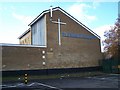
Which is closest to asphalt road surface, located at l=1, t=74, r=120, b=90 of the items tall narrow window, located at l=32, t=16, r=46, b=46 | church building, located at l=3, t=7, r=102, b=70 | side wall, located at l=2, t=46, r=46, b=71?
side wall, located at l=2, t=46, r=46, b=71

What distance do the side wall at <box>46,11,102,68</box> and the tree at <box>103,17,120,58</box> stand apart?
1809 mm

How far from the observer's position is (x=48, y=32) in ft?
122

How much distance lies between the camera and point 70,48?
1550 inches

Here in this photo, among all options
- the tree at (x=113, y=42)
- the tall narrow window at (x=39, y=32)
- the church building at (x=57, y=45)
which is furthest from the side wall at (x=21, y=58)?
the tree at (x=113, y=42)

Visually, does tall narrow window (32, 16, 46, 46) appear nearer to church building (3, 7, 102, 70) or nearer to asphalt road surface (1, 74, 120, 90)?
church building (3, 7, 102, 70)

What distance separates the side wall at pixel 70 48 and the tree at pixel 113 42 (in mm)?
1809

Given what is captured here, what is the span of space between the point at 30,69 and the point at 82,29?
12.9m

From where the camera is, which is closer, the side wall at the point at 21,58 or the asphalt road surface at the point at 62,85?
the asphalt road surface at the point at 62,85

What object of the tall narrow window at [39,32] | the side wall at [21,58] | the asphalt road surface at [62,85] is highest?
the tall narrow window at [39,32]

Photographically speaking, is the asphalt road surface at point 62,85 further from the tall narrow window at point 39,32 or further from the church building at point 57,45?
the tall narrow window at point 39,32

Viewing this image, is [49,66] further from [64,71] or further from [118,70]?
[118,70]

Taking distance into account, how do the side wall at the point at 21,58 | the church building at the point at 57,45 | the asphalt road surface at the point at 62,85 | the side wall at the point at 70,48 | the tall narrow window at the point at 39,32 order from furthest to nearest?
Result: the tall narrow window at the point at 39,32 → the side wall at the point at 70,48 → the church building at the point at 57,45 → the side wall at the point at 21,58 → the asphalt road surface at the point at 62,85

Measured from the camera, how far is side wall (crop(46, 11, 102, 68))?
37094mm

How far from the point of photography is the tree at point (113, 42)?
41.8 meters
